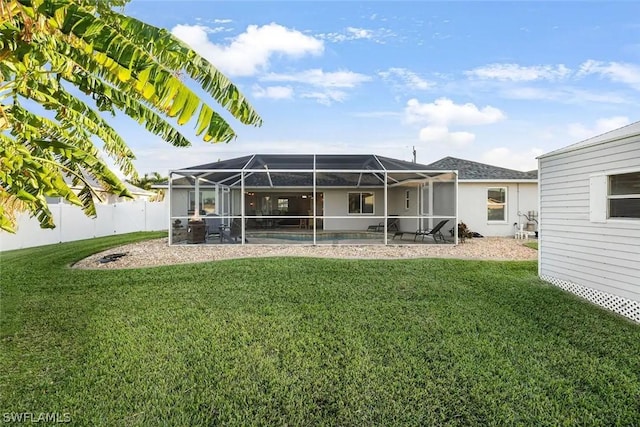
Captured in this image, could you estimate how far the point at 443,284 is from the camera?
321 inches

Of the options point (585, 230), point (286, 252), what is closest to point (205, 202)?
point (286, 252)

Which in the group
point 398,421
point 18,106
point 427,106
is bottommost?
point 398,421

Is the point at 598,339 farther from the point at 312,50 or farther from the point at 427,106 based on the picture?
the point at 427,106

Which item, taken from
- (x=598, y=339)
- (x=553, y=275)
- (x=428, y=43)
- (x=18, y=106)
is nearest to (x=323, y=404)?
(x=598, y=339)

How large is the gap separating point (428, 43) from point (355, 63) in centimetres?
246

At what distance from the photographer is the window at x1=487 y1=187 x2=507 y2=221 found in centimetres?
1708

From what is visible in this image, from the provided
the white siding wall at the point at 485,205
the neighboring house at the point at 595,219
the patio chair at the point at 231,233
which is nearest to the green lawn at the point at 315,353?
the neighboring house at the point at 595,219

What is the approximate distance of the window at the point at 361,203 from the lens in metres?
20.9

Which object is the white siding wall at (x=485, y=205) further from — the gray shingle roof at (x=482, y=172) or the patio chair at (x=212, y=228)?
the patio chair at (x=212, y=228)

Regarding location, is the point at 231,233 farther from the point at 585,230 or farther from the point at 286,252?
the point at 585,230

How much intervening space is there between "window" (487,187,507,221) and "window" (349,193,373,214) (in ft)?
20.4

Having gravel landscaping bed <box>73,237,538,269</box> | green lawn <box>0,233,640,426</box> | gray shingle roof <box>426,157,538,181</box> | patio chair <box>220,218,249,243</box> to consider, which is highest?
gray shingle roof <box>426,157,538,181</box>

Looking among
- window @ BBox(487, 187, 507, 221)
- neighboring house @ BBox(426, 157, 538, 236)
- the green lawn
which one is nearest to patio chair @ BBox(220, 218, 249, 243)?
the green lawn

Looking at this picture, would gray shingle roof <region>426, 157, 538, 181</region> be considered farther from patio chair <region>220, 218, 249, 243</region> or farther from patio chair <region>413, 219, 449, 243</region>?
patio chair <region>220, 218, 249, 243</region>
